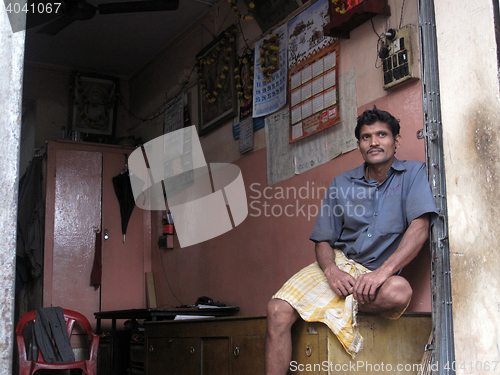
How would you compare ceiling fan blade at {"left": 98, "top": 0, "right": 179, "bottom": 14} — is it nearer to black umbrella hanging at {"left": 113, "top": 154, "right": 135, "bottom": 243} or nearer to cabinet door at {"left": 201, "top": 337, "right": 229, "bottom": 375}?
black umbrella hanging at {"left": 113, "top": 154, "right": 135, "bottom": 243}

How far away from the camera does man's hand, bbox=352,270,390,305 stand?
7.80 ft

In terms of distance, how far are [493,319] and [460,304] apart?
14cm

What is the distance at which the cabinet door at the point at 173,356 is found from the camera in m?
3.43

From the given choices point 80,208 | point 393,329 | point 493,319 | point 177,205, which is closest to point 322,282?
point 393,329

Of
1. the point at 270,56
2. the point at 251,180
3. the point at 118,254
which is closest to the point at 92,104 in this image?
the point at 118,254

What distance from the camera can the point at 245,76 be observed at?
459cm

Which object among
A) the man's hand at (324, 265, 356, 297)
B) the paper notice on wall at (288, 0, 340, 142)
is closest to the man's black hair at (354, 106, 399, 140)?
the paper notice on wall at (288, 0, 340, 142)

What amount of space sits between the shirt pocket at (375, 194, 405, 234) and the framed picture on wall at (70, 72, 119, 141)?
4.59m

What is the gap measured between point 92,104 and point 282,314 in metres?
4.95

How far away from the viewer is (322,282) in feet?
8.84

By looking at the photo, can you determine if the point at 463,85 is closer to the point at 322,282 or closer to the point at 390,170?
the point at 390,170
